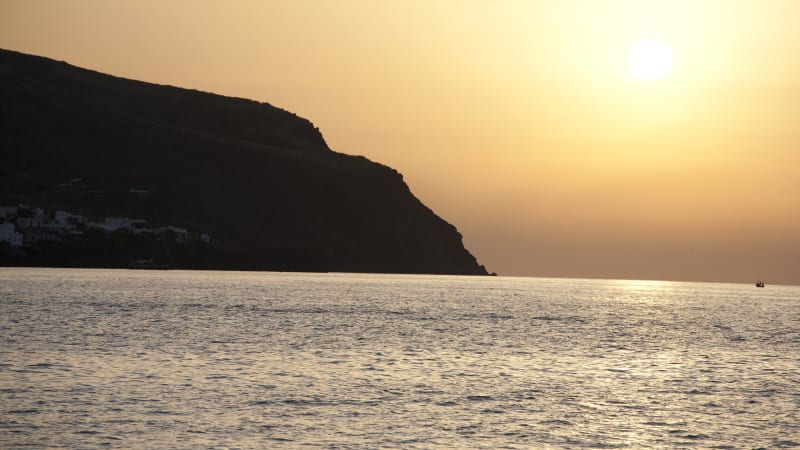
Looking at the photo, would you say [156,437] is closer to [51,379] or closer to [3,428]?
[3,428]

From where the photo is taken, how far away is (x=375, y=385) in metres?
62.8

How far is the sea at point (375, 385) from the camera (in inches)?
1807

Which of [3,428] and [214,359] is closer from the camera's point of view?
[3,428]

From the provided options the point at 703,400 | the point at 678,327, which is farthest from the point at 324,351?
the point at 678,327

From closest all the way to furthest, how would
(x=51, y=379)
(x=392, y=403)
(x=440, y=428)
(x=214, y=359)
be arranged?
1. (x=440, y=428)
2. (x=392, y=403)
3. (x=51, y=379)
4. (x=214, y=359)

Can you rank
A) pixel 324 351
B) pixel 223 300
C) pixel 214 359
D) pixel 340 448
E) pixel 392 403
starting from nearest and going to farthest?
pixel 340 448
pixel 392 403
pixel 214 359
pixel 324 351
pixel 223 300

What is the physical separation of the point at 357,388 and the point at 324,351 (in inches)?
917

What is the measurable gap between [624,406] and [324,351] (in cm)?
3311

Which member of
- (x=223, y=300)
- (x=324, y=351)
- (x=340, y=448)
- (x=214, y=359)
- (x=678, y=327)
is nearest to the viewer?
(x=340, y=448)

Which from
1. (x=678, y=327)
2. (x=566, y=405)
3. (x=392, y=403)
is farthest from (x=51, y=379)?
(x=678, y=327)

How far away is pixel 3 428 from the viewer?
43.6 meters

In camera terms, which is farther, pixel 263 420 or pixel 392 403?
pixel 392 403

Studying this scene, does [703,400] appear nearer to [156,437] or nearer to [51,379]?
[156,437]

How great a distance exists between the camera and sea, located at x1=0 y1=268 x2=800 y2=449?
151ft
